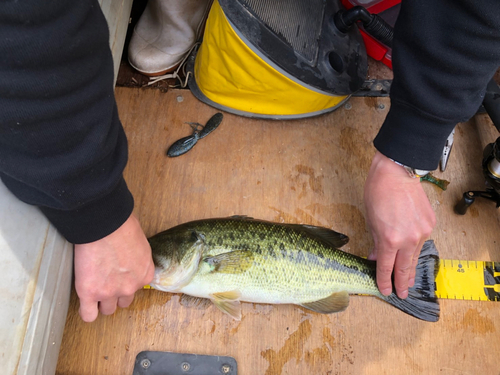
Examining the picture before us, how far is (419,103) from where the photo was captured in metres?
1.50

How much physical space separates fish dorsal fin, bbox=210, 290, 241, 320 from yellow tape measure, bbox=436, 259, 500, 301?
99 cm

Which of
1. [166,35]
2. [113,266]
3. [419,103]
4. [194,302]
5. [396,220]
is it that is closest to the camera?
[113,266]

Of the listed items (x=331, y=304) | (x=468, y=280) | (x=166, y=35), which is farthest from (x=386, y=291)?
(x=166, y=35)

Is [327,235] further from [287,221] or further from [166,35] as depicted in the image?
[166,35]

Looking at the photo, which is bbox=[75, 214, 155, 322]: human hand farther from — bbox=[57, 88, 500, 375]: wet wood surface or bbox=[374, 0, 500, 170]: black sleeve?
bbox=[374, 0, 500, 170]: black sleeve

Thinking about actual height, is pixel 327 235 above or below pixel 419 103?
below

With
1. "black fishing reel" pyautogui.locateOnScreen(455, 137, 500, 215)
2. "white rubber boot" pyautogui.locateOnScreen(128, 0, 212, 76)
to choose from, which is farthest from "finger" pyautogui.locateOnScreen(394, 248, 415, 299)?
"white rubber boot" pyautogui.locateOnScreen(128, 0, 212, 76)

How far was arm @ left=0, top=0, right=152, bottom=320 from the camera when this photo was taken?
35.0 inches

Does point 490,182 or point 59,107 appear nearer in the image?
point 59,107

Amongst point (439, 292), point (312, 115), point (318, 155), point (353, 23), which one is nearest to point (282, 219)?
point (318, 155)

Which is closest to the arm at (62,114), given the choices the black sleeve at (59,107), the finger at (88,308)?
the black sleeve at (59,107)

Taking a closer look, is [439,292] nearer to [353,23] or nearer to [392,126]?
[392,126]

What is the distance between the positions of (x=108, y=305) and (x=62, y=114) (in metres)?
0.89

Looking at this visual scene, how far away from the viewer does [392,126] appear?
1.64 metres
